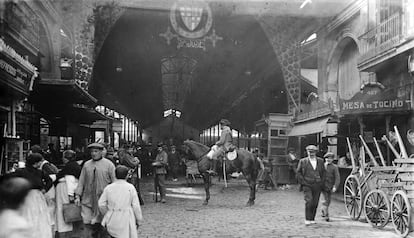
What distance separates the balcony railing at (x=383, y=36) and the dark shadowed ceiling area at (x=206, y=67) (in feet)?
17.4

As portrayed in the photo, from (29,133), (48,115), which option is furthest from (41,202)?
(48,115)

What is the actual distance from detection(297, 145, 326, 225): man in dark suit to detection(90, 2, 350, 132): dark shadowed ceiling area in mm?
Result: 10704

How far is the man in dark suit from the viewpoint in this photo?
9.29 metres

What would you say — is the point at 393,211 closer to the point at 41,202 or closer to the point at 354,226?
the point at 354,226

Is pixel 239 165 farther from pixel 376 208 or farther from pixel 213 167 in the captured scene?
pixel 376 208

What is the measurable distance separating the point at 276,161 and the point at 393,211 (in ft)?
35.6

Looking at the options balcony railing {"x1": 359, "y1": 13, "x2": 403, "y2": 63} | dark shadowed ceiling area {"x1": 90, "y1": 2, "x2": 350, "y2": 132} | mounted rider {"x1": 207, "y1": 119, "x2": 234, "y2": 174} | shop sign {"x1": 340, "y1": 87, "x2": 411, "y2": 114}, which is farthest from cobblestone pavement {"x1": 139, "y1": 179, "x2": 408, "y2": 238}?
dark shadowed ceiling area {"x1": 90, "y1": 2, "x2": 350, "y2": 132}

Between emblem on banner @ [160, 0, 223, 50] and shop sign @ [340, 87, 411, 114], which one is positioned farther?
emblem on banner @ [160, 0, 223, 50]

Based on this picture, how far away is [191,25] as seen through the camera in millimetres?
18312

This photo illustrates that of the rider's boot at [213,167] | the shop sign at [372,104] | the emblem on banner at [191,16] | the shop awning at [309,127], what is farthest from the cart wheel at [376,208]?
the emblem on banner at [191,16]

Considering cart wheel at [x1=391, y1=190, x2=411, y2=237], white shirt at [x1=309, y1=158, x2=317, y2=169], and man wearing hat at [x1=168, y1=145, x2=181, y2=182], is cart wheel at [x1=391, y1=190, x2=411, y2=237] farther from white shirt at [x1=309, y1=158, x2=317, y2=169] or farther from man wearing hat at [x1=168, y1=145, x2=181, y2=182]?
man wearing hat at [x1=168, y1=145, x2=181, y2=182]

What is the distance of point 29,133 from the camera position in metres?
12.9

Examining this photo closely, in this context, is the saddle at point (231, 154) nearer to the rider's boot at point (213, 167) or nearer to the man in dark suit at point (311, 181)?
the rider's boot at point (213, 167)

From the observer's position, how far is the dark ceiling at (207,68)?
1966 cm
